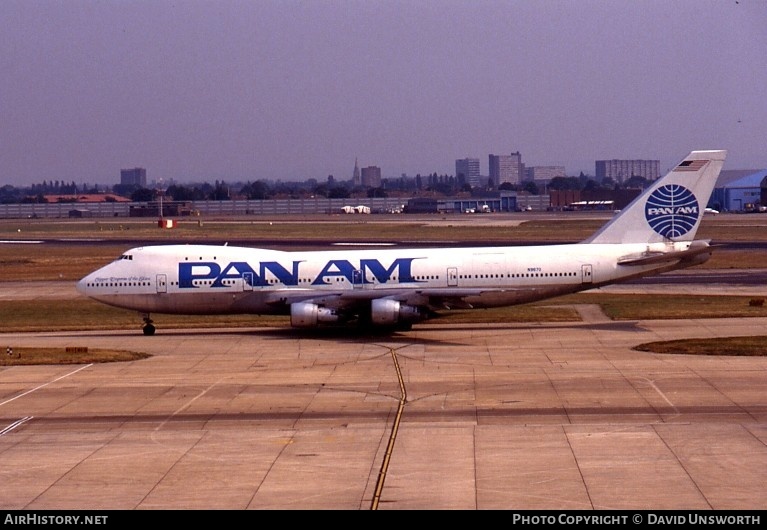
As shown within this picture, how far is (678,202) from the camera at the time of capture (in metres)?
42.0

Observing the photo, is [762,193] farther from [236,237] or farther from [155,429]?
[155,429]

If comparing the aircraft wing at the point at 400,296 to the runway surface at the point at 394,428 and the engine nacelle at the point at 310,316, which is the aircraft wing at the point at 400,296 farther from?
the runway surface at the point at 394,428

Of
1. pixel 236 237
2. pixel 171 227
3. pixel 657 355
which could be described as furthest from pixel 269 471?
pixel 171 227

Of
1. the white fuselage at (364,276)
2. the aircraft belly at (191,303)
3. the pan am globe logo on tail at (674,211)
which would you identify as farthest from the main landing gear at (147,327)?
the pan am globe logo on tail at (674,211)

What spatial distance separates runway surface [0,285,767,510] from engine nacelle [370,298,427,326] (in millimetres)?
2009

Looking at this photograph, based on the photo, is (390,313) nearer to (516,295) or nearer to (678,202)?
(516,295)

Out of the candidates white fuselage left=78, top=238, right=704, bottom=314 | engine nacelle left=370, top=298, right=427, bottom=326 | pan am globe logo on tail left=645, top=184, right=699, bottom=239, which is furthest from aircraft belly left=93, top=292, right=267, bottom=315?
pan am globe logo on tail left=645, top=184, right=699, bottom=239

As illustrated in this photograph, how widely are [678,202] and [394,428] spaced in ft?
75.2

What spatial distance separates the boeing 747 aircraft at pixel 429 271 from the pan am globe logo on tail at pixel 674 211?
0.04 meters

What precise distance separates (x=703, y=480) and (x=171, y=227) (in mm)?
113228

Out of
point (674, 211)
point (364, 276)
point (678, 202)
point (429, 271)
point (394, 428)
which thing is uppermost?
point (678, 202)

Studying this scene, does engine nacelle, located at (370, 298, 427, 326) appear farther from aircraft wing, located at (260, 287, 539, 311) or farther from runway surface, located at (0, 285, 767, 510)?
runway surface, located at (0, 285, 767, 510)

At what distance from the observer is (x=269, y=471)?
1961cm

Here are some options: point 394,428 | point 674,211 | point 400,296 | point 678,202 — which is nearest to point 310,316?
point 400,296
